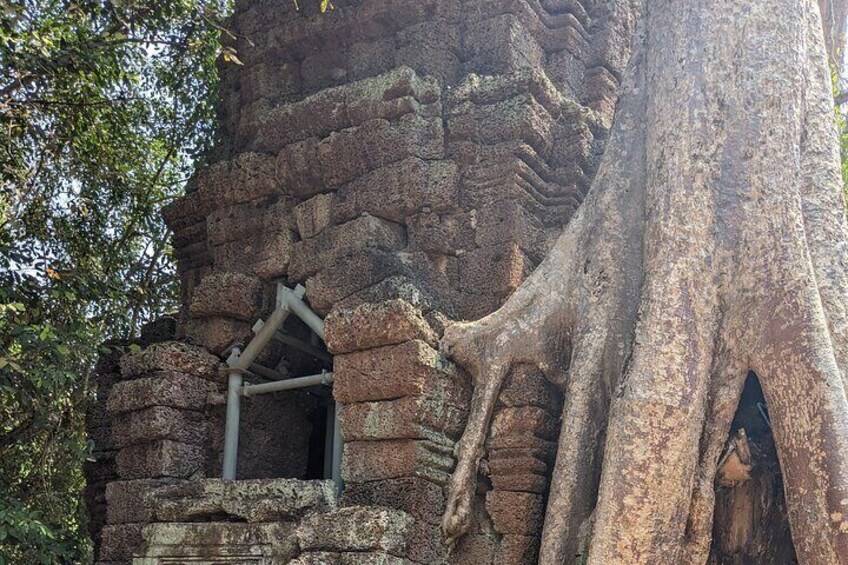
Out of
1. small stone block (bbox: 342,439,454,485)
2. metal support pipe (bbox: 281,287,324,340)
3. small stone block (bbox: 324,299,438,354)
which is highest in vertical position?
metal support pipe (bbox: 281,287,324,340)

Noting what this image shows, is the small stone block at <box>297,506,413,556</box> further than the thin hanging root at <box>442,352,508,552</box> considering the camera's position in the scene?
No

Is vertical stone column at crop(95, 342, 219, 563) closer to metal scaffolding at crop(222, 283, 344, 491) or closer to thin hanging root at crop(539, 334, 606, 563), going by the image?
metal scaffolding at crop(222, 283, 344, 491)

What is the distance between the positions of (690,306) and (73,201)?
4945 mm

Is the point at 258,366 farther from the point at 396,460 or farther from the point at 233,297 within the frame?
the point at 396,460

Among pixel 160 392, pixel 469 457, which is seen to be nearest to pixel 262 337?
pixel 160 392

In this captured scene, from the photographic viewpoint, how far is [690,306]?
3904 mm

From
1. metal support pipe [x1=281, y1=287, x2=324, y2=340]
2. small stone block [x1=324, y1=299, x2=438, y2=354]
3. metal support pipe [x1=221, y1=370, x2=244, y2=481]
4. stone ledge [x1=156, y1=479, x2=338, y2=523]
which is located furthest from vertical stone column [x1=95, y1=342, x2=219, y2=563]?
small stone block [x1=324, y1=299, x2=438, y2=354]

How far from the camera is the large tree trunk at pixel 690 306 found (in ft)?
12.1

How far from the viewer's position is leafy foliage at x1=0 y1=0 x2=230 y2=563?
218 inches

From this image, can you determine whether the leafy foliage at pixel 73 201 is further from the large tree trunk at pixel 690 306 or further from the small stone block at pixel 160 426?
the large tree trunk at pixel 690 306

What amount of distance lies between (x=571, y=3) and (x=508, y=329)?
2253 mm

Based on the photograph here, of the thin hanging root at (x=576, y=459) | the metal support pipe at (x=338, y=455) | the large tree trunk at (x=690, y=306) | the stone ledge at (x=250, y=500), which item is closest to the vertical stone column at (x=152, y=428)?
the stone ledge at (x=250, y=500)

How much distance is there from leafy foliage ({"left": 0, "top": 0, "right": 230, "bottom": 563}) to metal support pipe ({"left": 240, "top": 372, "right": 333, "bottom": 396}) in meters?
0.94

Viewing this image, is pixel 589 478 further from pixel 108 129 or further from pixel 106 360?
pixel 108 129
